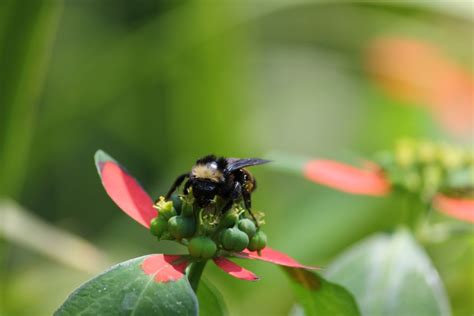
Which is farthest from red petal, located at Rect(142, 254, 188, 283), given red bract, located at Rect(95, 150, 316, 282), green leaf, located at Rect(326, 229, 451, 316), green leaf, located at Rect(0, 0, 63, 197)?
green leaf, located at Rect(0, 0, 63, 197)

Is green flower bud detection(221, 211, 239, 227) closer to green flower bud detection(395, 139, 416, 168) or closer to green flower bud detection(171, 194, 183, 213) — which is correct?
green flower bud detection(171, 194, 183, 213)

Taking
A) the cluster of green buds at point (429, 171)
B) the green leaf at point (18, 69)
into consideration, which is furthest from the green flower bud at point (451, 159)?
the green leaf at point (18, 69)

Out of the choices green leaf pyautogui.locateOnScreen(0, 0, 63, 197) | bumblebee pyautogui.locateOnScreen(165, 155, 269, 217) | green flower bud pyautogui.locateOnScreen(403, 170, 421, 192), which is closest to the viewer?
bumblebee pyautogui.locateOnScreen(165, 155, 269, 217)

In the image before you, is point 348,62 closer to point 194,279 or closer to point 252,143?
point 252,143

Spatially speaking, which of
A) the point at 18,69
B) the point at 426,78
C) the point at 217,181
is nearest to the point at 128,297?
the point at 217,181

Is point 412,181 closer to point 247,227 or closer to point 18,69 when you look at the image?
point 247,227

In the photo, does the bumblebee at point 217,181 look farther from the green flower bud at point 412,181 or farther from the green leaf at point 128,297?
the green flower bud at point 412,181
